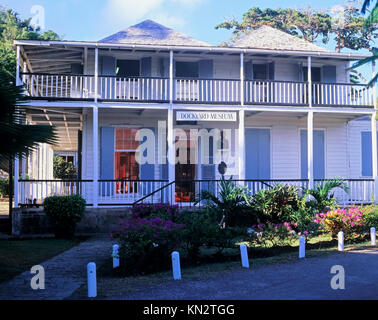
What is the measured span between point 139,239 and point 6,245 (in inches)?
202

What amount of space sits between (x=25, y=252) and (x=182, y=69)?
9.63 m

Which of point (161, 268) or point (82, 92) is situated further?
point (82, 92)

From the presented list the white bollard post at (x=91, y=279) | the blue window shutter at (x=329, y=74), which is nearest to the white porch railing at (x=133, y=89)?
the blue window shutter at (x=329, y=74)

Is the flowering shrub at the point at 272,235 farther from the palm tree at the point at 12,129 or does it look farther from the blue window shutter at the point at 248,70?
the blue window shutter at the point at 248,70

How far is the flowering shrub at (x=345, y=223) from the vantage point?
38.7 ft

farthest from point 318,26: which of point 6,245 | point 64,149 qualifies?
point 6,245

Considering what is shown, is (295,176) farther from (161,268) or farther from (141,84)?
(161,268)

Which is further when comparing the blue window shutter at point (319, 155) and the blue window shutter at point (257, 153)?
the blue window shutter at point (319, 155)

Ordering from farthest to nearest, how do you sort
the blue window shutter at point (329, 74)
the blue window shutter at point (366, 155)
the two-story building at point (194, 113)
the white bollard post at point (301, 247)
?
the blue window shutter at point (366, 155) < the blue window shutter at point (329, 74) < the two-story building at point (194, 113) < the white bollard post at point (301, 247)

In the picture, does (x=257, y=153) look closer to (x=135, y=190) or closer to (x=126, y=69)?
(x=135, y=190)

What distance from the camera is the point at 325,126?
18.7 m

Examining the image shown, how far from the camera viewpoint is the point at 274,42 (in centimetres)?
1848

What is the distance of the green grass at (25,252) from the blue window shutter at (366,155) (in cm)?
1169

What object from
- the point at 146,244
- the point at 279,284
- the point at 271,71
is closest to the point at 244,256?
the point at 279,284
